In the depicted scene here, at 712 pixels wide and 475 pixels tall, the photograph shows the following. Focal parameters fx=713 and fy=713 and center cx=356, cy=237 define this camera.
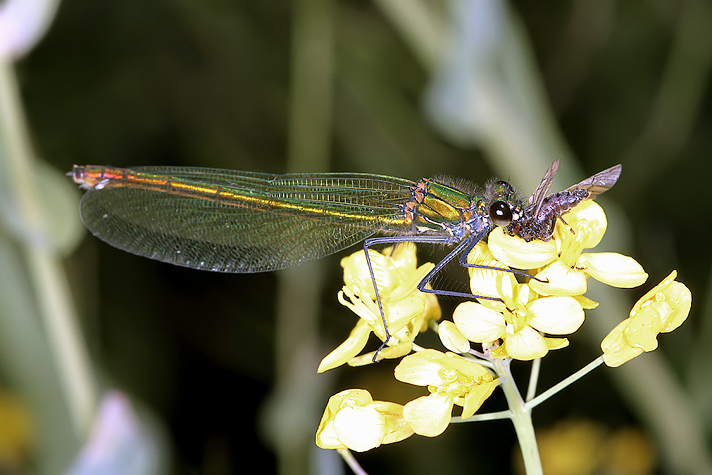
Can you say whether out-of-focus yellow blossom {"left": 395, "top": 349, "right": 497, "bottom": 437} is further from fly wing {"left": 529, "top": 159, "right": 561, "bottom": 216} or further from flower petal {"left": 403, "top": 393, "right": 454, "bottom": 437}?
fly wing {"left": 529, "top": 159, "right": 561, "bottom": 216}

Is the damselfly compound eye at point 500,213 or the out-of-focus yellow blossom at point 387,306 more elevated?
the damselfly compound eye at point 500,213

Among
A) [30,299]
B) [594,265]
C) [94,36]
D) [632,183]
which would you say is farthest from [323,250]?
[94,36]

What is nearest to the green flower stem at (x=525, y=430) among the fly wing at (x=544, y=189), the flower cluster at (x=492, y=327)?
the flower cluster at (x=492, y=327)

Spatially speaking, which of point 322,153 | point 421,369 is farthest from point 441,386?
point 322,153

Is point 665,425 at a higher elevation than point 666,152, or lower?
lower

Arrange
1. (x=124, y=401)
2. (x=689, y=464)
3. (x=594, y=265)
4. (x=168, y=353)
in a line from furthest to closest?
(x=168, y=353) < (x=689, y=464) < (x=124, y=401) < (x=594, y=265)

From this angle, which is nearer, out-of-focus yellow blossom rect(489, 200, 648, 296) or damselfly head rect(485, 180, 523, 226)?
out-of-focus yellow blossom rect(489, 200, 648, 296)

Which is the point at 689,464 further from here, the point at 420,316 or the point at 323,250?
the point at 420,316

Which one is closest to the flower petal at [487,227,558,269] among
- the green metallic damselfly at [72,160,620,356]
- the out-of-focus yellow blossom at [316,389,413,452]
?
the out-of-focus yellow blossom at [316,389,413,452]

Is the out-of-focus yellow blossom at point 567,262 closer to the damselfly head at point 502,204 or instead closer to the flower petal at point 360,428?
the damselfly head at point 502,204
